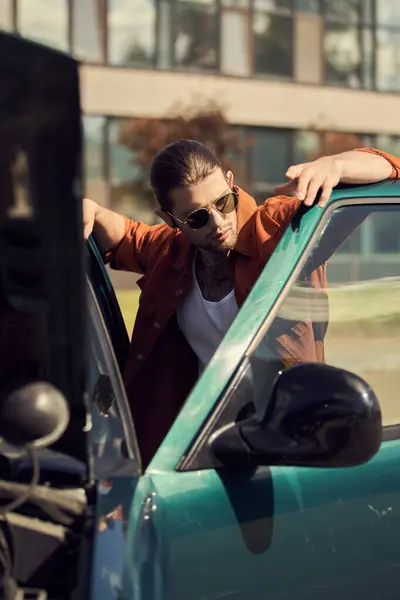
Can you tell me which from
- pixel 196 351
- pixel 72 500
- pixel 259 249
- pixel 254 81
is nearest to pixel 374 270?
pixel 259 249

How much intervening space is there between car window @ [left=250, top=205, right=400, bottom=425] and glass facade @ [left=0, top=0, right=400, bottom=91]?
19.9 metres

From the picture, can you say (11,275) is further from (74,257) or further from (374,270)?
(374,270)

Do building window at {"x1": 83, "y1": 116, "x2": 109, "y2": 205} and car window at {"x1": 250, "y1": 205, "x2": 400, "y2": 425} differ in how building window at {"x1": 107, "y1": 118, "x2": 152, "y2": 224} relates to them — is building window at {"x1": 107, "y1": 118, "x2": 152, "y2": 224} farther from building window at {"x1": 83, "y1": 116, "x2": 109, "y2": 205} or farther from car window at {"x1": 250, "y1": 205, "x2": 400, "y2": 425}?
car window at {"x1": 250, "y1": 205, "x2": 400, "y2": 425}

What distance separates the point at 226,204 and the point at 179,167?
0.20 meters

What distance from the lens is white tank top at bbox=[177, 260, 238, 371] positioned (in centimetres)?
264

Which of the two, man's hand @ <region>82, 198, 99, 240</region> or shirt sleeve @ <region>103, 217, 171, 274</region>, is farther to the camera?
shirt sleeve @ <region>103, 217, 171, 274</region>

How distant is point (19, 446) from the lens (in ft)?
5.36

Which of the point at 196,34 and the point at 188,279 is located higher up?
the point at 196,34

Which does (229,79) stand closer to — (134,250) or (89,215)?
(134,250)

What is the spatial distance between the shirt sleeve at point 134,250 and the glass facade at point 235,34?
18927 mm

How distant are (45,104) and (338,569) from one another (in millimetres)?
1161

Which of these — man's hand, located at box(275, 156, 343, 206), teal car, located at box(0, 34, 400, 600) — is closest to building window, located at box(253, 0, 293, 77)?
man's hand, located at box(275, 156, 343, 206)

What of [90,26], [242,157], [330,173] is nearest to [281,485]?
[330,173]

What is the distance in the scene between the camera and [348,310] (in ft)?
7.55
